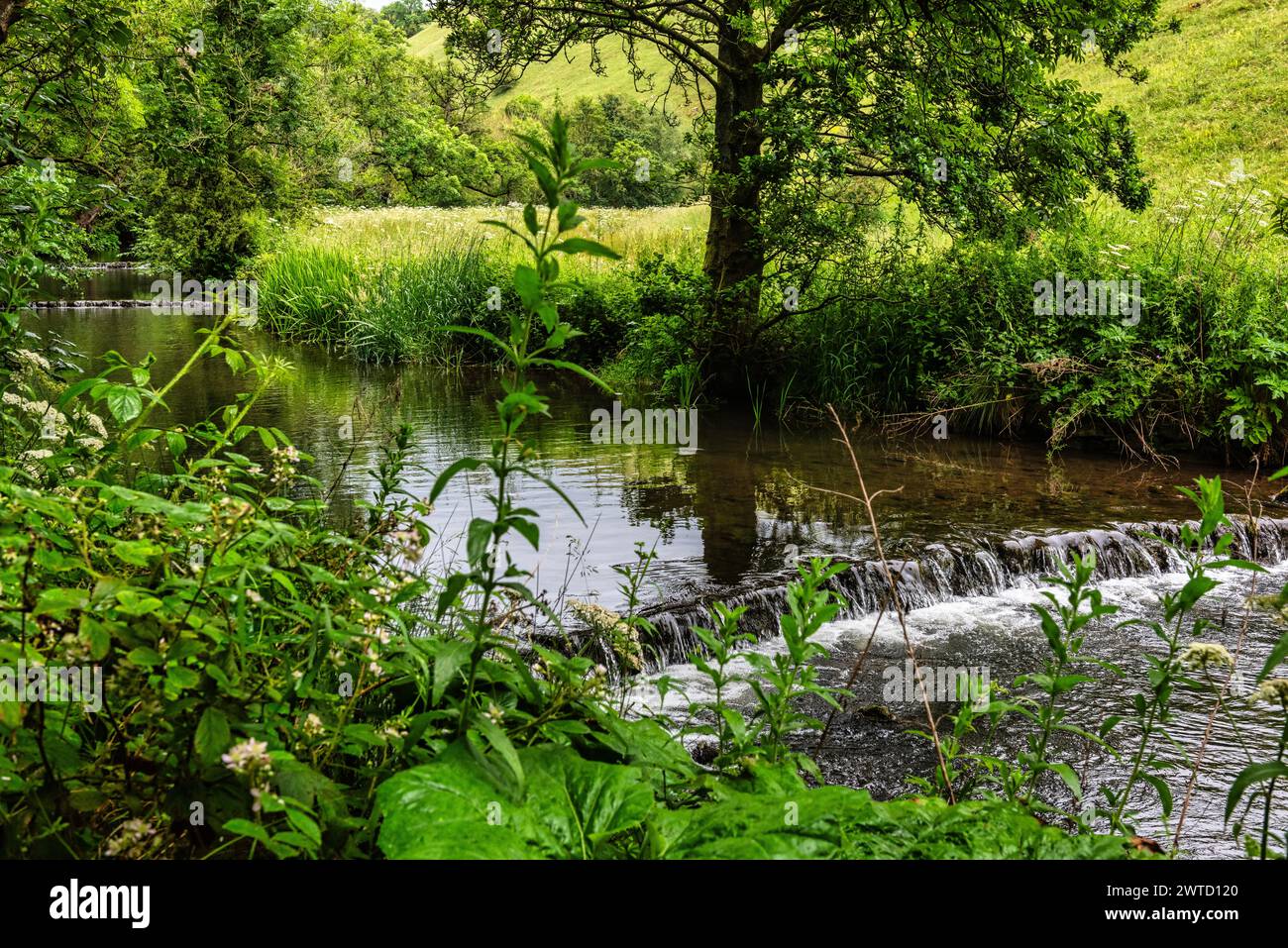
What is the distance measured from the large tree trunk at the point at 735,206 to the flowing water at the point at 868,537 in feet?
4.04

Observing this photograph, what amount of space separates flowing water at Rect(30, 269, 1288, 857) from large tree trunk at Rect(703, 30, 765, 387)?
4.04ft

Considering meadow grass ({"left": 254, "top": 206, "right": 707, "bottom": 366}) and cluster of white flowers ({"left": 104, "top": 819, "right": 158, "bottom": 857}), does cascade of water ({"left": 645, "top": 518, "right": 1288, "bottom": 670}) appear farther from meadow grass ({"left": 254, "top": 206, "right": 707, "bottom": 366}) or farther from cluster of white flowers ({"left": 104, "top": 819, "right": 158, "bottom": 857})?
meadow grass ({"left": 254, "top": 206, "right": 707, "bottom": 366})

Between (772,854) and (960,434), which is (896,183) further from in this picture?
(772,854)

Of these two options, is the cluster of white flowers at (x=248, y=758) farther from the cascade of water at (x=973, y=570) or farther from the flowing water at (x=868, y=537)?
the cascade of water at (x=973, y=570)

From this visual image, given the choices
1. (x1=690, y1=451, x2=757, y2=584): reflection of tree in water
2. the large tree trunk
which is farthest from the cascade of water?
the large tree trunk

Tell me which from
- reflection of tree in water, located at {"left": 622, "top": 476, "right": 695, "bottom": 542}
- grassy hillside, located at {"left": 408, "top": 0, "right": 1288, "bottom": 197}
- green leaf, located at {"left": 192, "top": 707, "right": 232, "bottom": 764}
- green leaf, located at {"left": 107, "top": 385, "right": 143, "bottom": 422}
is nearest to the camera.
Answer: green leaf, located at {"left": 192, "top": 707, "right": 232, "bottom": 764}

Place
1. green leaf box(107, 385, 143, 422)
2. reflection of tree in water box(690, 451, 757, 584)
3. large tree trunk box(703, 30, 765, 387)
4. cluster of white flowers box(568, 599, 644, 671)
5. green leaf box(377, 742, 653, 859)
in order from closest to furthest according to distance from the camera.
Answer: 1. green leaf box(377, 742, 653, 859)
2. green leaf box(107, 385, 143, 422)
3. cluster of white flowers box(568, 599, 644, 671)
4. reflection of tree in water box(690, 451, 757, 584)
5. large tree trunk box(703, 30, 765, 387)

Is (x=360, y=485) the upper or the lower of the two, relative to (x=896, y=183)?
lower

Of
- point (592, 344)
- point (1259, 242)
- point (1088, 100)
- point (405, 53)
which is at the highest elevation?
point (405, 53)

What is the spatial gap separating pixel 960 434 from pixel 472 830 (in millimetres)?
9620

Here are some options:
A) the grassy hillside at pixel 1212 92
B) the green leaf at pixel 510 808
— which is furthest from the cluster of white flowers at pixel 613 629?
the grassy hillside at pixel 1212 92

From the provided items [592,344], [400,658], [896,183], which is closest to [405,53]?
[592,344]

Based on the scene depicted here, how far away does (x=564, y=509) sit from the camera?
24.1 feet

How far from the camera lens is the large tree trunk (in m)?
9.77
